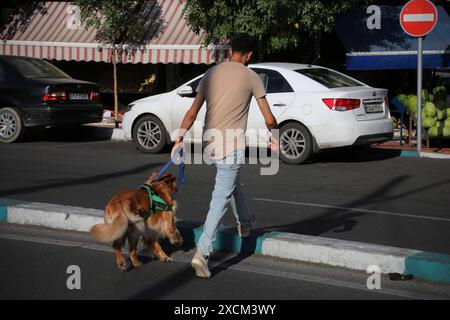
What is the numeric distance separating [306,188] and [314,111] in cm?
232

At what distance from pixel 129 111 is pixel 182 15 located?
392cm

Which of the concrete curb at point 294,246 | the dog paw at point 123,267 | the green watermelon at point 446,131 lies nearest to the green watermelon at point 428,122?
the green watermelon at point 446,131

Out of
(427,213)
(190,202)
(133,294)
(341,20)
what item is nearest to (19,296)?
(133,294)

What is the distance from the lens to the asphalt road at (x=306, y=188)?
7.34 metres

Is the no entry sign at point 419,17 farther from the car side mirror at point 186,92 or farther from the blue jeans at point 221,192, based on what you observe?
the blue jeans at point 221,192

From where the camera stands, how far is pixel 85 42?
17891 millimetres

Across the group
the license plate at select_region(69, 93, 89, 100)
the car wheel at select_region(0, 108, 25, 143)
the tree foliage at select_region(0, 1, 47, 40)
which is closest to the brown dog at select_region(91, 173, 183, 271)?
the license plate at select_region(69, 93, 89, 100)

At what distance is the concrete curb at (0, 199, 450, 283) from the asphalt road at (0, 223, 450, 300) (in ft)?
0.32

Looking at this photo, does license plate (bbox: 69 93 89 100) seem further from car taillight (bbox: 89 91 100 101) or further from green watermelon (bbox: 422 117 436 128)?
green watermelon (bbox: 422 117 436 128)

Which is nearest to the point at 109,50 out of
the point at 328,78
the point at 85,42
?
the point at 85,42

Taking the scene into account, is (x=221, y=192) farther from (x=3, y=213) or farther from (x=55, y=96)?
(x=55, y=96)

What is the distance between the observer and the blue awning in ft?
49.5

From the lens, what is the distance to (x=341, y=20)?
1650 centimetres
